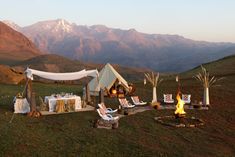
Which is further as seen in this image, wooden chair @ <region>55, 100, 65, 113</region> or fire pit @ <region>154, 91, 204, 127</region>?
wooden chair @ <region>55, 100, 65, 113</region>

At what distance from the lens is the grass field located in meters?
15.0

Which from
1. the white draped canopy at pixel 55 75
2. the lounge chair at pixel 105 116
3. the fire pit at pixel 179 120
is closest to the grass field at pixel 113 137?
the fire pit at pixel 179 120

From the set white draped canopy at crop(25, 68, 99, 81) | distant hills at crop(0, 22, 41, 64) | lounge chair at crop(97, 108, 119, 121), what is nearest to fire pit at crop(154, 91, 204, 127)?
lounge chair at crop(97, 108, 119, 121)

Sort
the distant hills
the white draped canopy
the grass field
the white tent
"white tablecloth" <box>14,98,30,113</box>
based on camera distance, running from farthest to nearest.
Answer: the distant hills, the white tent, the white draped canopy, "white tablecloth" <box>14,98,30,113</box>, the grass field

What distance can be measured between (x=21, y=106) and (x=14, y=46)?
145 meters

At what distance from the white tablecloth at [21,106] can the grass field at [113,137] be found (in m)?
Answer: 0.78

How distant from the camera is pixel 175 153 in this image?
15203 mm

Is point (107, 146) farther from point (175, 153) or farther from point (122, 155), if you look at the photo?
point (175, 153)

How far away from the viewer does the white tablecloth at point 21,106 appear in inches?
826

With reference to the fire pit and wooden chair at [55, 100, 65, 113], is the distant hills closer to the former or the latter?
wooden chair at [55, 100, 65, 113]

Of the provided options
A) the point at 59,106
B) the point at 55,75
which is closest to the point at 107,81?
the point at 55,75

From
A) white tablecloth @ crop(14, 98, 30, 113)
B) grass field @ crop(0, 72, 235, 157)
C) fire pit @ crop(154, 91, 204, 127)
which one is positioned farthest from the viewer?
white tablecloth @ crop(14, 98, 30, 113)

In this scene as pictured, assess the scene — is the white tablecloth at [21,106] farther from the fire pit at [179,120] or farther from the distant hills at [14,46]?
the distant hills at [14,46]

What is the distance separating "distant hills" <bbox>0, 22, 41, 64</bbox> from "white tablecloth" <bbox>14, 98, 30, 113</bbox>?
11529 cm
